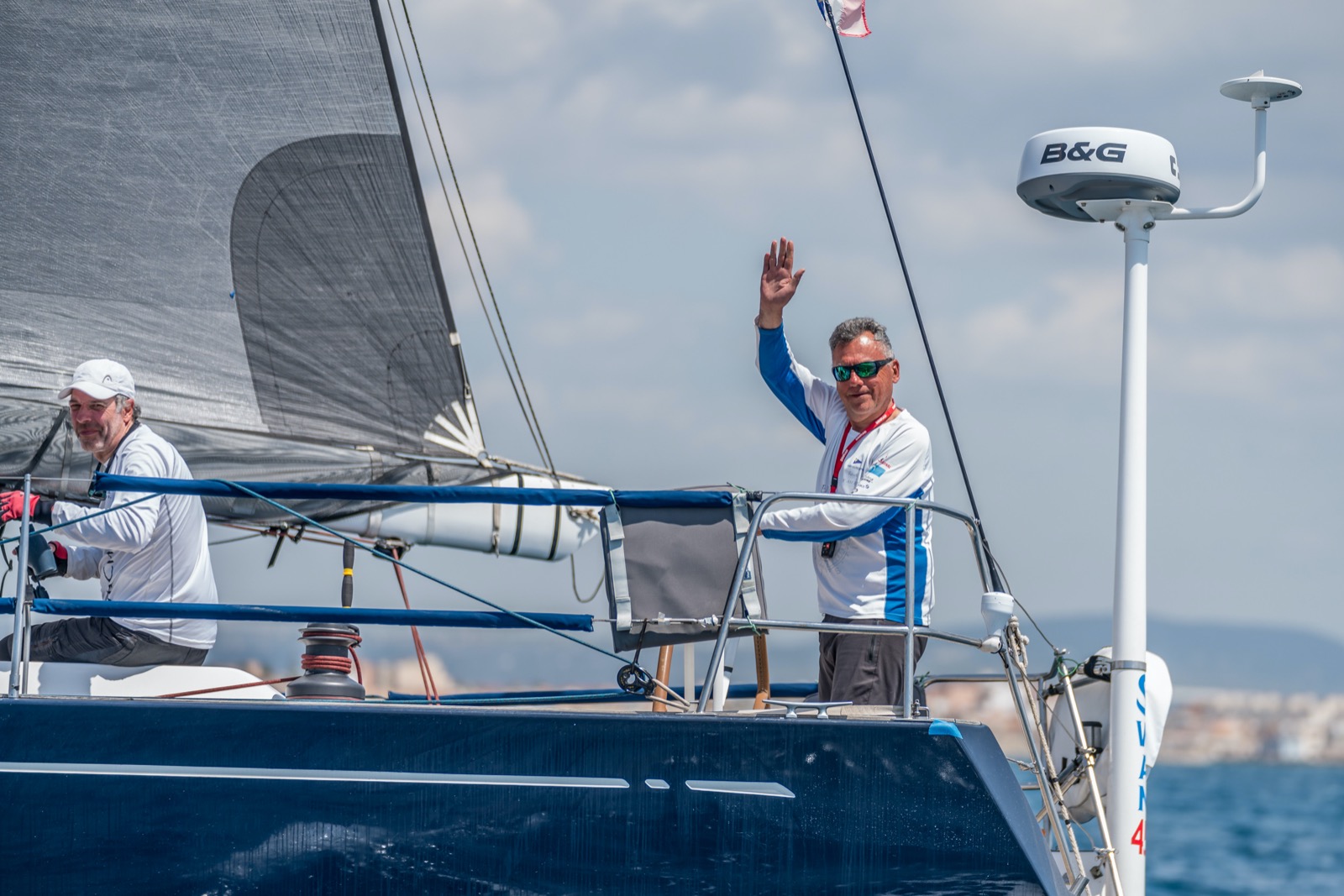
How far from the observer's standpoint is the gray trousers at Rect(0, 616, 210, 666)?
6.08 m

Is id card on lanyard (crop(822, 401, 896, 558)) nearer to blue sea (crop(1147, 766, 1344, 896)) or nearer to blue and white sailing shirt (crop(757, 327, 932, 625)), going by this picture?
blue and white sailing shirt (crop(757, 327, 932, 625))

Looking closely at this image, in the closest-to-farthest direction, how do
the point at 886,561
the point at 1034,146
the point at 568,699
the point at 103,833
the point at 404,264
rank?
the point at 103,833 < the point at 886,561 < the point at 1034,146 < the point at 568,699 < the point at 404,264

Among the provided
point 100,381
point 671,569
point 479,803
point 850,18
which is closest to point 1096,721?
point 671,569

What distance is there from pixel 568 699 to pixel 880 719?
2134 mm

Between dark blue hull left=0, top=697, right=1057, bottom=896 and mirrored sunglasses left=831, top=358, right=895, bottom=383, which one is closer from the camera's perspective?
dark blue hull left=0, top=697, right=1057, bottom=896

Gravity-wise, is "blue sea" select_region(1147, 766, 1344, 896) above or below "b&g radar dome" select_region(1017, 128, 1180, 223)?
below

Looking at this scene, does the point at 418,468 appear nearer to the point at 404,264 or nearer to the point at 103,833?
the point at 404,264

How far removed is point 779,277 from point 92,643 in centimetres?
267

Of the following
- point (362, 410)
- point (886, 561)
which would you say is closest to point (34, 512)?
point (362, 410)

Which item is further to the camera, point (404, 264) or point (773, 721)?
point (404, 264)

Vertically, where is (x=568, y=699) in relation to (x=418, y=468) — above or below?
below

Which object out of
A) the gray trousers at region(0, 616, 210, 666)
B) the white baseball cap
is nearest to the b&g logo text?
the white baseball cap

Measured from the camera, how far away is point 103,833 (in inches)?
204

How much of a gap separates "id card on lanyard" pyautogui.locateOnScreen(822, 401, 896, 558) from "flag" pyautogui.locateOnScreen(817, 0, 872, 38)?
177 cm
